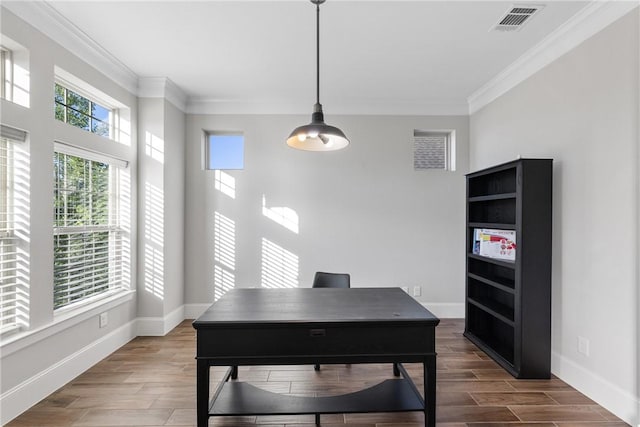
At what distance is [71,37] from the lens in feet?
8.96

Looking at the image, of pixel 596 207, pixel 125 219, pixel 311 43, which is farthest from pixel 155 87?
pixel 596 207

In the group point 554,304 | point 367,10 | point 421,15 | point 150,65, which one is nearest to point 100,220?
point 150,65

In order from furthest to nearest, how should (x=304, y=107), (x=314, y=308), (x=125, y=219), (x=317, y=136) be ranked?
(x=304, y=107) → (x=125, y=219) → (x=317, y=136) → (x=314, y=308)

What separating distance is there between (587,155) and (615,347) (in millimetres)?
1328

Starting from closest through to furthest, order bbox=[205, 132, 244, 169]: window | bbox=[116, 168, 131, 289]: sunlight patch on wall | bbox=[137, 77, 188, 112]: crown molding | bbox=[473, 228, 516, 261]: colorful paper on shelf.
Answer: bbox=[473, 228, 516, 261]: colorful paper on shelf < bbox=[116, 168, 131, 289]: sunlight patch on wall < bbox=[137, 77, 188, 112]: crown molding < bbox=[205, 132, 244, 169]: window

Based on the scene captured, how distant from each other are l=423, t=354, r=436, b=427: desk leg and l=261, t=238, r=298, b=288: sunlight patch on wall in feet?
8.44

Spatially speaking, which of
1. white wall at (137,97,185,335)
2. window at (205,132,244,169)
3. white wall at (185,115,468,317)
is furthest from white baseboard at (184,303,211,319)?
window at (205,132,244,169)

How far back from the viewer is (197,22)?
8.48ft

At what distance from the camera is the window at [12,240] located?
2.26 meters

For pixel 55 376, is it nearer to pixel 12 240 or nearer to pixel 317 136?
pixel 12 240

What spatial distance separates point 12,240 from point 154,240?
1452 millimetres

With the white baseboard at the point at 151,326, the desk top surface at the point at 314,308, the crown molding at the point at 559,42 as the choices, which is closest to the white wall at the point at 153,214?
the white baseboard at the point at 151,326

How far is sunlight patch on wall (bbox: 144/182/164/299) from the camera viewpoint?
3729mm

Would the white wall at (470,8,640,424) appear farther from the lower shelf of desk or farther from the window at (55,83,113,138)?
the window at (55,83,113,138)
